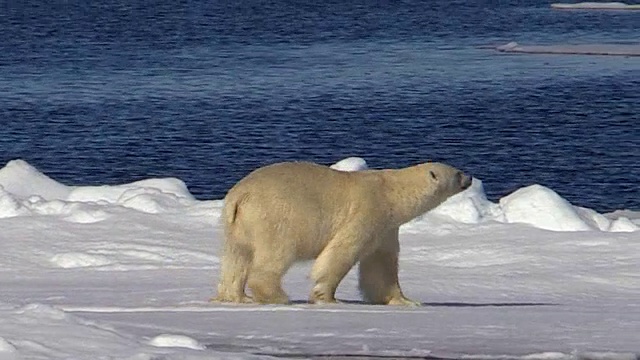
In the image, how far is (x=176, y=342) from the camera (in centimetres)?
456

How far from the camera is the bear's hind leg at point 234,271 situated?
19.9 ft

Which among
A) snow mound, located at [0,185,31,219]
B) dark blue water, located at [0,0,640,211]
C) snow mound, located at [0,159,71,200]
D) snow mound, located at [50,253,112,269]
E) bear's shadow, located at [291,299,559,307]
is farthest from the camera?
dark blue water, located at [0,0,640,211]

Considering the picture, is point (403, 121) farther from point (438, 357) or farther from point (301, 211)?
point (438, 357)

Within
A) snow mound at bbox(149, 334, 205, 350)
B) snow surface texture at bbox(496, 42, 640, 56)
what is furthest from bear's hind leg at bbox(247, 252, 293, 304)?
snow surface texture at bbox(496, 42, 640, 56)

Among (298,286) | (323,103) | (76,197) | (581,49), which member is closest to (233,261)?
(298,286)

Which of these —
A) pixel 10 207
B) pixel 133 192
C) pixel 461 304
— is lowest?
pixel 133 192

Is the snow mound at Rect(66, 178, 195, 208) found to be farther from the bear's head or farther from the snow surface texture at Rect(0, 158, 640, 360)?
the bear's head

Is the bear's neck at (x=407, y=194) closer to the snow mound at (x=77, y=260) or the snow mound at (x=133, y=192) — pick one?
the snow mound at (x=77, y=260)

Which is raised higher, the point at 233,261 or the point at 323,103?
the point at 233,261

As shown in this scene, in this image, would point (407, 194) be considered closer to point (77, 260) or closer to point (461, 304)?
point (461, 304)

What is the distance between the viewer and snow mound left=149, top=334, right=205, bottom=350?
4527 millimetres

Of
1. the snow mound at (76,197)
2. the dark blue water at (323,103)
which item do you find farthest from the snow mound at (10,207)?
the dark blue water at (323,103)

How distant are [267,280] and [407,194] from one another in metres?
0.83

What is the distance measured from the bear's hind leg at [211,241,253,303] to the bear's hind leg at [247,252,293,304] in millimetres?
85
